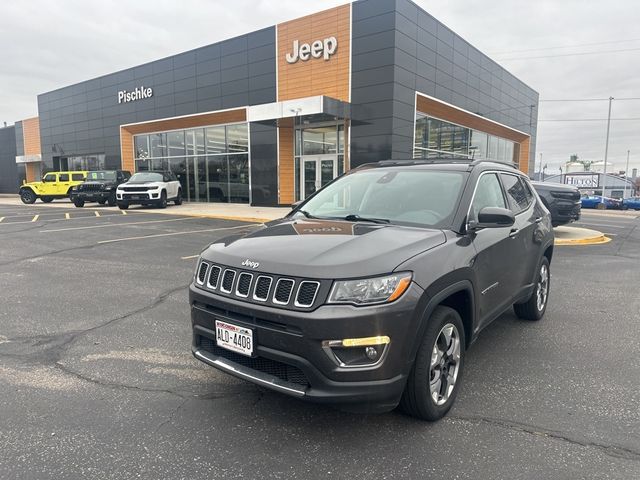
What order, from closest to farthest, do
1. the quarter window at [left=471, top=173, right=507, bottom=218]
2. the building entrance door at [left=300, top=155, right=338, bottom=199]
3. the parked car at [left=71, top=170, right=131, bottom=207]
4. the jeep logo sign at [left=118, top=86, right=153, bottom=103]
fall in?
the quarter window at [left=471, top=173, right=507, bottom=218], the building entrance door at [left=300, top=155, right=338, bottom=199], the parked car at [left=71, top=170, right=131, bottom=207], the jeep logo sign at [left=118, top=86, right=153, bottom=103]

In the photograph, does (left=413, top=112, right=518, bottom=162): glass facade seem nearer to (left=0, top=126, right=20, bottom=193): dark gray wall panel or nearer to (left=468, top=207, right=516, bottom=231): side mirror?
(left=468, top=207, right=516, bottom=231): side mirror

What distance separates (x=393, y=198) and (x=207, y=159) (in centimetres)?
2406

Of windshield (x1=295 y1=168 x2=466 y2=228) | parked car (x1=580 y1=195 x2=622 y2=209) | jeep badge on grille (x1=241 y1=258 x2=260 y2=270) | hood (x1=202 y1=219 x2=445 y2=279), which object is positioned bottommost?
parked car (x1=580 y1=195 x2=622 y2=209)

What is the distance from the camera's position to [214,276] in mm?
3100

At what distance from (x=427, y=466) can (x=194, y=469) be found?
131cm

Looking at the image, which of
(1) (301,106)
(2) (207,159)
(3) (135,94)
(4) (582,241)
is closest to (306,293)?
(4) (582,241)

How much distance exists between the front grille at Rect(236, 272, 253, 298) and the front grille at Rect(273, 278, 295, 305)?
0.74 ft

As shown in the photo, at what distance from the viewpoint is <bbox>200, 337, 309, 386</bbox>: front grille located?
8.84 ft

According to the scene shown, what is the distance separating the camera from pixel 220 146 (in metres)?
25.8

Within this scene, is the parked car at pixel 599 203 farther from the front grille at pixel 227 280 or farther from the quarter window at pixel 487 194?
the front grille at pixel 227 280

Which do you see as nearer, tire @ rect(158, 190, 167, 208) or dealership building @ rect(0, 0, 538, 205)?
dealership building @ rect(0, 0, 538, 205)

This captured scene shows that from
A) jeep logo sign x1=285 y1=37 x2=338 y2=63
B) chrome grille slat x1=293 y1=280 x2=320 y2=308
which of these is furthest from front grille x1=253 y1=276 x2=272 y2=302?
jeep logo sign x1=285 y1=37 x2=338 y2=63

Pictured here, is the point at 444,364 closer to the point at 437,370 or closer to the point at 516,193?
the point at 437,370

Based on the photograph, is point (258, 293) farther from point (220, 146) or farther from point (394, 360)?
point (220, 146)
